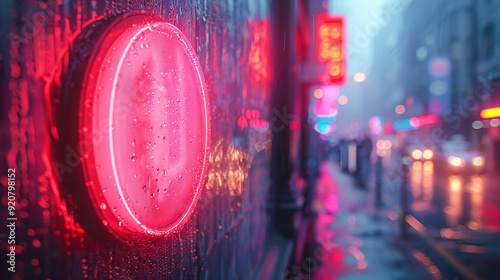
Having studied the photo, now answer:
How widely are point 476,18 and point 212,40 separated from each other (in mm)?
30693

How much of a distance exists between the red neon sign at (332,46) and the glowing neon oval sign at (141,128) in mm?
9850

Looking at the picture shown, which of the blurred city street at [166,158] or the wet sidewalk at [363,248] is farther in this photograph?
the wet sidewalk at [363,248]

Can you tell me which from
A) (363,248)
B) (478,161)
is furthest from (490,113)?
(363,248)

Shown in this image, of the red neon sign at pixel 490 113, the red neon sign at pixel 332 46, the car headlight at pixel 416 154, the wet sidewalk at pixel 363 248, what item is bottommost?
the wet sidewalk at pixel 363 248

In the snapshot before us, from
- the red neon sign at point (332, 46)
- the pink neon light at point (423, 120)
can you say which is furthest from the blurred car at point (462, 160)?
the pink neon light at point (423, 120)

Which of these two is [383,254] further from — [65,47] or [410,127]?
[410,127]

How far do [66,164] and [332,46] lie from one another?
10909 millimetres

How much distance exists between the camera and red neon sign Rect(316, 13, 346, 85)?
420 inches

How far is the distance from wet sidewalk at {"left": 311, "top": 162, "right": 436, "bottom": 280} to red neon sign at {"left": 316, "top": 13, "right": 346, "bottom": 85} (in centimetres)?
418

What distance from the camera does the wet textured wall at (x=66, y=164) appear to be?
2.31 ft

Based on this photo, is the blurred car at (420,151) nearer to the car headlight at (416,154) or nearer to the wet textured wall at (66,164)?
the car headlight at (416,154)

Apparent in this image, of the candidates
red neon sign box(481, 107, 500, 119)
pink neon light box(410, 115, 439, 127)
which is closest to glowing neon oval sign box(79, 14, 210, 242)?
red neon sign box(481, 107, 500, 119)

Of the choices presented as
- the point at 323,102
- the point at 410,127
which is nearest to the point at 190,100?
the point at 323,102

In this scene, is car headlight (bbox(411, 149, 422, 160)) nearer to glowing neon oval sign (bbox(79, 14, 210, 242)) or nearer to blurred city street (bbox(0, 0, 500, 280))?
blurred city street (bbox(0, 0, 500, 280))
